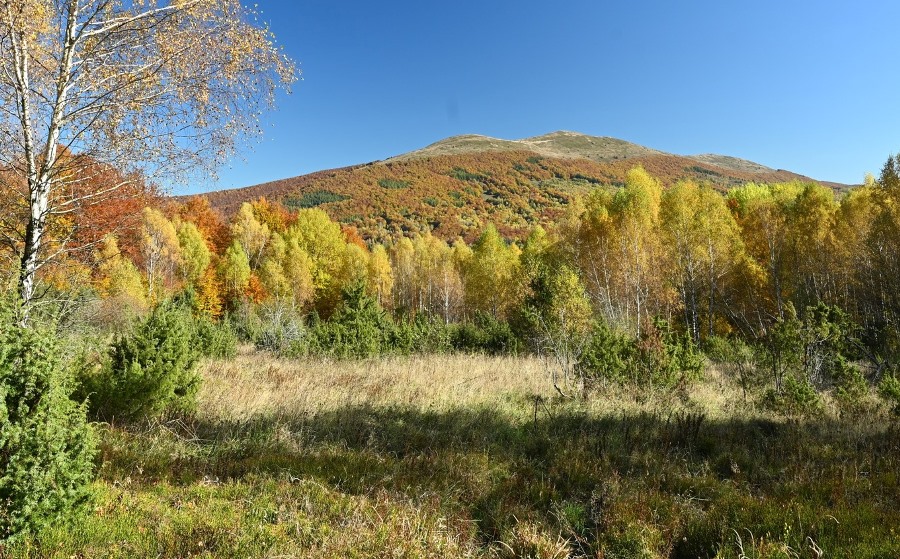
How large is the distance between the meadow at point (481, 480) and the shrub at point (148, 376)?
26cm

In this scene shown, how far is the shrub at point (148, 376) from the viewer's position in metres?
5.10

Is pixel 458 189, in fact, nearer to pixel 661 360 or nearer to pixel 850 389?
pixel 661 360

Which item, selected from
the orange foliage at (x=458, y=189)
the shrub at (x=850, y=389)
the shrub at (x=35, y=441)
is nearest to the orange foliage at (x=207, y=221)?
the orange foliage at (x=458, y=189)

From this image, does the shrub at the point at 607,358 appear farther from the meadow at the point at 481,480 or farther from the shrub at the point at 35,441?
the shrub at the point at 35,441

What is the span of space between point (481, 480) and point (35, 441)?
11.1 feet

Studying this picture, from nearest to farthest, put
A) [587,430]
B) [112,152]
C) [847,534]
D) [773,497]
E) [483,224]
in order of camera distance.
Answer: [847,534]
[773,497]
[112,152]
[587,430]
[483,224]

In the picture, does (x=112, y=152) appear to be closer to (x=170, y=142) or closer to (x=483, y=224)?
(x=170, y=142)

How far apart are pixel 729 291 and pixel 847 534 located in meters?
22.8

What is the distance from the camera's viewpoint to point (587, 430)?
5.98m

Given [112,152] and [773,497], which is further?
[112,152]

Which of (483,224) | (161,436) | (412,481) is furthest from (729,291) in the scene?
(483,224)

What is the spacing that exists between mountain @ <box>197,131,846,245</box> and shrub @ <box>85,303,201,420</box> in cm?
4972

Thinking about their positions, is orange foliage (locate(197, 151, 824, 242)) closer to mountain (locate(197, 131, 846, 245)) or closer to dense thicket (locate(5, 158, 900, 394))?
mountain (locate(197, 131, 846, 245))

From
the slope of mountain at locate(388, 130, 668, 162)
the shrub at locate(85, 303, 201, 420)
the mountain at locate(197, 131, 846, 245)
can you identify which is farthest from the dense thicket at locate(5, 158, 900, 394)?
the slope of mountain at locate(388, 130, 668, 162)
